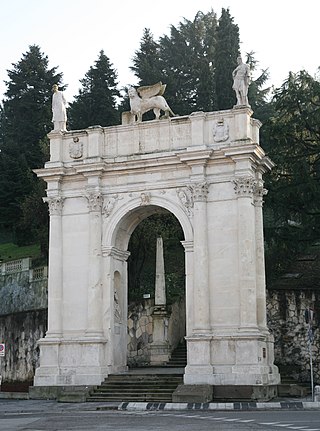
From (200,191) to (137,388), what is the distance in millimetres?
7059

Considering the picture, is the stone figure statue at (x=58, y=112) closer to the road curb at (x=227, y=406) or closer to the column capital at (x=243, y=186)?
the column capital at (x=243, y=186)

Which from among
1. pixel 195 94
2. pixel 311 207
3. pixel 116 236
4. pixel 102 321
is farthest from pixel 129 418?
pixel 195 94

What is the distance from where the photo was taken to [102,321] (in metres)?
27.2

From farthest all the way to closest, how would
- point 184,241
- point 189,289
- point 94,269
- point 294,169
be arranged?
point 294,169 → point 94,269 → point 184,241 → point 189,289

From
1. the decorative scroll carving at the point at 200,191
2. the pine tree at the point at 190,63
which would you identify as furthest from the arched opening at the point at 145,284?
the pine tree at the point at 190,63

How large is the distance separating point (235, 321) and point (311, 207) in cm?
1181

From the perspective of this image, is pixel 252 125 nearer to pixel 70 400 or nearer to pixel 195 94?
pixel 70 400

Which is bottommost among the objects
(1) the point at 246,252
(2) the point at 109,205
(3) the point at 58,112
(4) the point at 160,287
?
(4) the point at 160,287

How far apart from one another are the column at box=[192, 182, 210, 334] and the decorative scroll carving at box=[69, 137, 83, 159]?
191 inches

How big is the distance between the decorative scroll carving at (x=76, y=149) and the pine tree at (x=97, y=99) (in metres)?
26.9

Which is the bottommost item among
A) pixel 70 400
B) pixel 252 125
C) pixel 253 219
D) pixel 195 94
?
pixel 70 400

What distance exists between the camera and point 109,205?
27906 millimetres

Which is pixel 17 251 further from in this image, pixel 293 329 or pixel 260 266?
pixel 260 266

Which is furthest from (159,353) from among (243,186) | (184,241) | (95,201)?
(243,186)
